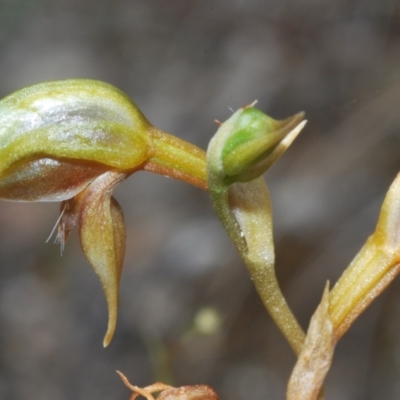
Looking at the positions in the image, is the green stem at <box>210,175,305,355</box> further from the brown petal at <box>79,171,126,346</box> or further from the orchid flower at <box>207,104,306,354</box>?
the brown petal at <box>79,171,126,346</box>

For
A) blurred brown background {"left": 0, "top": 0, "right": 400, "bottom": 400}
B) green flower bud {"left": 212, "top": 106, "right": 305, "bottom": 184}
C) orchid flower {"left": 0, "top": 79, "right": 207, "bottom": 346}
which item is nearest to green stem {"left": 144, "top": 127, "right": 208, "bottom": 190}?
orchid flower {"left": 0, "top": 79, "right": 207, "bottom": 346}

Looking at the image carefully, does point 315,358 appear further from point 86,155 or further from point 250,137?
point 86,155

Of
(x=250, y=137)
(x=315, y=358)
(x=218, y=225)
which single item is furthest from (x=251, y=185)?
(x=218, y=225)

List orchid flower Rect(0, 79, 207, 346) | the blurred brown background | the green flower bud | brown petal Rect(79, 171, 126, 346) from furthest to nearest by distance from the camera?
the blurred brown background, brown petal Rect(79, 171, 126, 346), orchid flower Rect(0, 79, 207, 346), the green flower bud

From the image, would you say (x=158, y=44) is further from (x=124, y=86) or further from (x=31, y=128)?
(x=31, y=128)

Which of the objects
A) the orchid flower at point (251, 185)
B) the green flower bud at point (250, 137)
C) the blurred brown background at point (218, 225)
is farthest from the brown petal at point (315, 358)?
the blurred brown background at point (218, 225)
